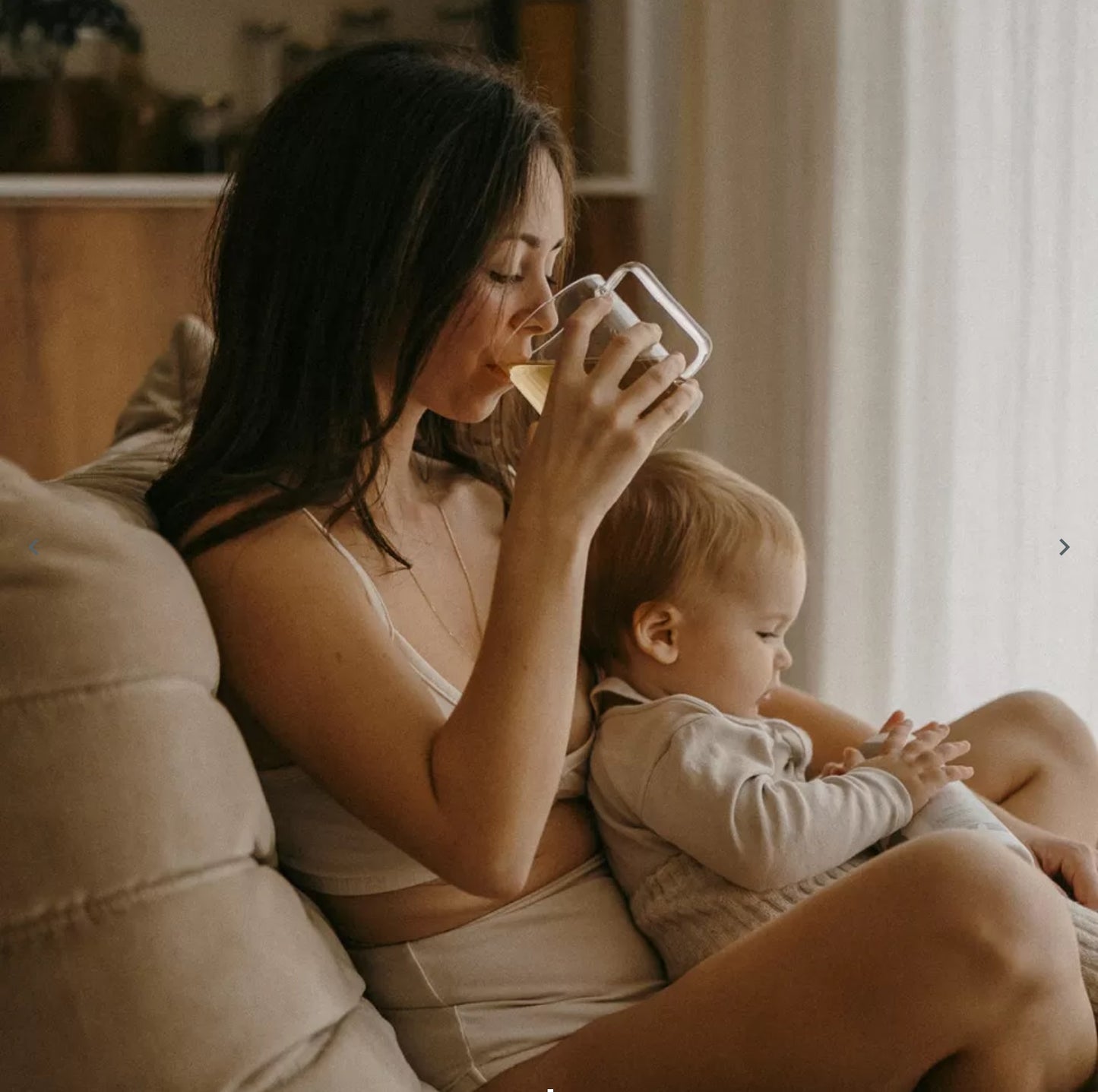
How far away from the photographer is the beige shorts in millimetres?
1194

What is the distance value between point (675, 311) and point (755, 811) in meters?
0.42

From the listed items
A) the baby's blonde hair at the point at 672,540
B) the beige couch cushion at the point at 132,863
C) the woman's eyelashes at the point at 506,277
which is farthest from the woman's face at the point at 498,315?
the beige couch cushion at the point at 132,863

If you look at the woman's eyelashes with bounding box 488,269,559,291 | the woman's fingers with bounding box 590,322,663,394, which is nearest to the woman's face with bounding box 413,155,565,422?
the woman's eyelashes with bounding box 488,269,559,291

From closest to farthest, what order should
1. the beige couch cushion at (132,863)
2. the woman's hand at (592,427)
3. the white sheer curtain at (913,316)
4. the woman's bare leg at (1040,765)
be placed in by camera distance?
the beige couch cushion at (132,863) → the woman's hand at (592,427) → the woman's bare leg at (1040,765) → the white sheer curtain at (913,316)

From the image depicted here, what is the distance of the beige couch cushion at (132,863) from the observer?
36.9 inches

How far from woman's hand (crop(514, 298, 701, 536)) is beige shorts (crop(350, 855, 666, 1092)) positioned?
1.20 feet

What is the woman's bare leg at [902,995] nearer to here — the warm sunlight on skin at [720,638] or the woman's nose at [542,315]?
the warm sunlight on skin at [720,638]

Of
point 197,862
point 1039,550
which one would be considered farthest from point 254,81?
point 197,862

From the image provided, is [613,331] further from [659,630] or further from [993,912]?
[993,912]

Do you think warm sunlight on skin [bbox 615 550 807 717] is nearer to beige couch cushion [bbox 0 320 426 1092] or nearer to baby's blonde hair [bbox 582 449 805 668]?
baby's blonde hair [bbox 582 449 805 668]

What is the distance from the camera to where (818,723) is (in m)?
1.62

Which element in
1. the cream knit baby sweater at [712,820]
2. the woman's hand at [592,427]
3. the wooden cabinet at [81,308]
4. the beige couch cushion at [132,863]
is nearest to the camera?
the beige couch cushion at [132,863]

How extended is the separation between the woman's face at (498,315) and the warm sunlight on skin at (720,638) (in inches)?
11.0

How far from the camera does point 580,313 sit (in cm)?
114
